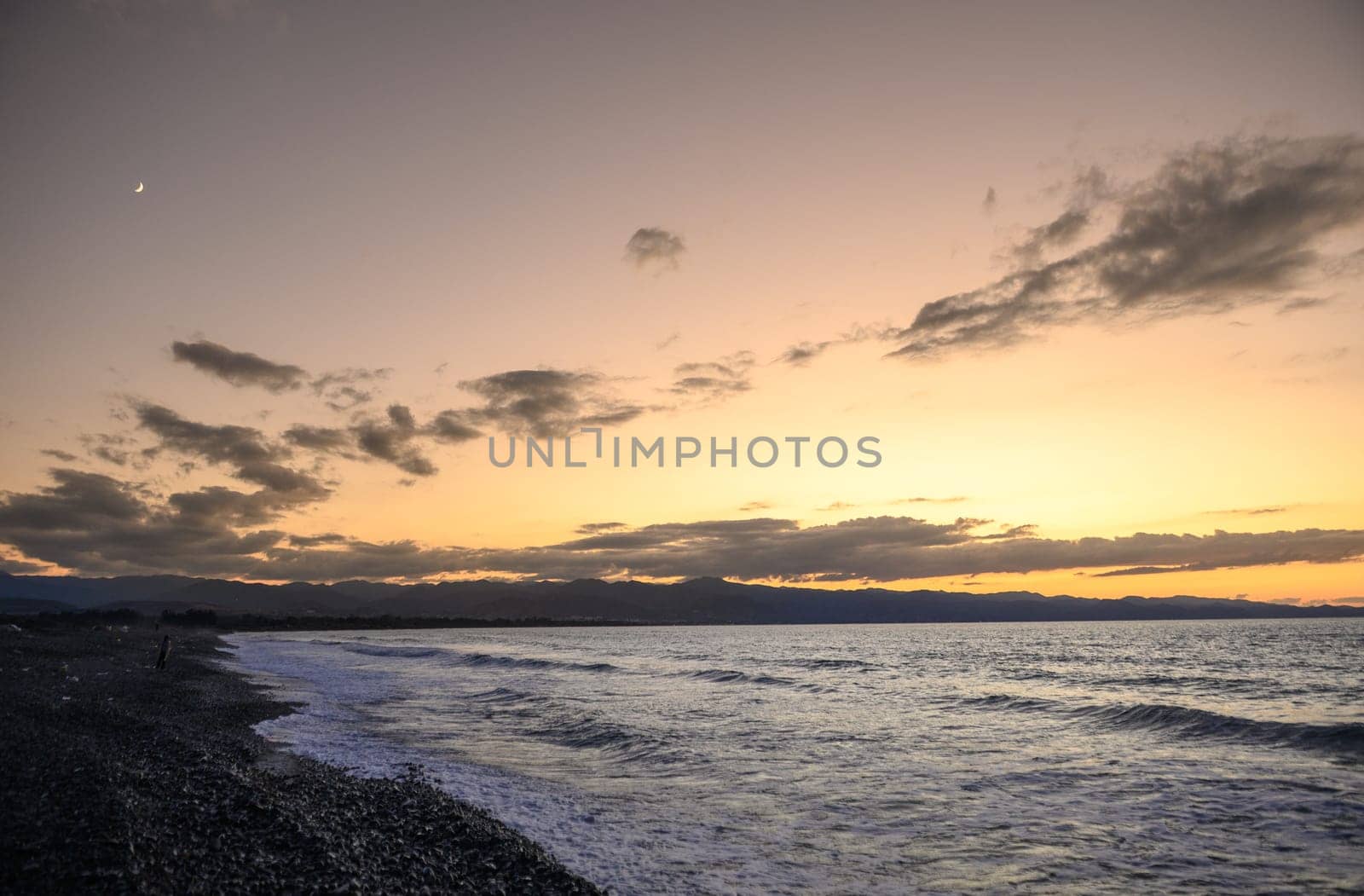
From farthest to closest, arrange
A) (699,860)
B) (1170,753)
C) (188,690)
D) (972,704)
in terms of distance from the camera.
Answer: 1. (972,704)
2. (188,690)
3. (1170,753)
4. (699,860)

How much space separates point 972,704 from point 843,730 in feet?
43.4

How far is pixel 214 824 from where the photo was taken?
12.5 meters

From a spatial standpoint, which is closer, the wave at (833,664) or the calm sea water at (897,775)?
the calm sea water at (897,775)

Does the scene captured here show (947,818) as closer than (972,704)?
Yes

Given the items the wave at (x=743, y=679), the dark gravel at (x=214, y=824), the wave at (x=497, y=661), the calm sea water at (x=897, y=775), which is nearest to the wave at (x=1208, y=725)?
the calm sea water at (x=897, y=775)

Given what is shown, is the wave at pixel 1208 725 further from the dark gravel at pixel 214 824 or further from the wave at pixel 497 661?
the wave at pixel 497 661

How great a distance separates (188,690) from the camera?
36.5 m

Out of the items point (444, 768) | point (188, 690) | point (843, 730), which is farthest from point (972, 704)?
point (188, 690)

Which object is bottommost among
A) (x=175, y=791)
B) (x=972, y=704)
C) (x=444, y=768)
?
(x=972, y=704)

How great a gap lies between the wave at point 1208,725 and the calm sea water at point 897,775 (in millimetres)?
175

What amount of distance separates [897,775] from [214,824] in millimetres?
18154

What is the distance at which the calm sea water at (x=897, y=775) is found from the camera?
13.6m

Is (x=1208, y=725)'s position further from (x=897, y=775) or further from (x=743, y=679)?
(x=743, y=679)

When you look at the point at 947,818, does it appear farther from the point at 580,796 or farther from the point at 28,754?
the point at 28,754
